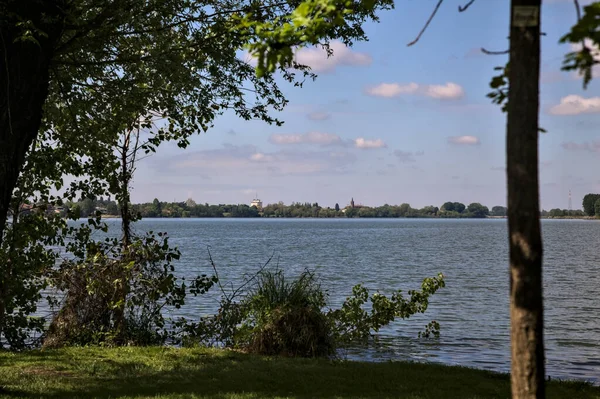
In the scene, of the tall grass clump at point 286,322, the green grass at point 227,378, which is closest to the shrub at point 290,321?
the tall grass clump at point 286,322

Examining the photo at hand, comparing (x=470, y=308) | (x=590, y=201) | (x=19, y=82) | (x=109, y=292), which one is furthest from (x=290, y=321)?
(x=590, y=201)

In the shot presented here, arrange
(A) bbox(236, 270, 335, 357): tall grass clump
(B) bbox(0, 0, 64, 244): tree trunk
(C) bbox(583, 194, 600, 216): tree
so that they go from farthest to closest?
1. (C) bbox(583, 194, 600, 216): tree
2. (A) bbox(236, 270, 335, 357): tall grass clump
3. (B) bbox(0, 0, 64, 244): tree trunk

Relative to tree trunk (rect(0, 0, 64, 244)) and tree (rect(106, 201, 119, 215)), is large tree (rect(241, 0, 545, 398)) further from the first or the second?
tree (rect(106, 201, 119, 215))

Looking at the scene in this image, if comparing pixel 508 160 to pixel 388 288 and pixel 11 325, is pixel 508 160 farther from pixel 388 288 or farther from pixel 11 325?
pixel 388 288

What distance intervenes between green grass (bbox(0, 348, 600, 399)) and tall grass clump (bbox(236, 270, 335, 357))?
1043 mm

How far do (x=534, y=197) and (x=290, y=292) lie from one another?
957cm

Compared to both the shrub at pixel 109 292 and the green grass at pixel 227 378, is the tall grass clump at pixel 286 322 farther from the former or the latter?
the shrub at pixel 109 292

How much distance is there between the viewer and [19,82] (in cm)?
930

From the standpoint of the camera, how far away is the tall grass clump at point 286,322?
43.0ft

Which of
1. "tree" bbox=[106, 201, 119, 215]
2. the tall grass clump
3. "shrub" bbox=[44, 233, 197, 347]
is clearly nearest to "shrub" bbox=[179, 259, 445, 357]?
the tall grass clump

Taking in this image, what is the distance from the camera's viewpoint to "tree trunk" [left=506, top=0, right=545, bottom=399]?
176 inches

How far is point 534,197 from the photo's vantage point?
14.8 feet

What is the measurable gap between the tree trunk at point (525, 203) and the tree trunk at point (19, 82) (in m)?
6.79

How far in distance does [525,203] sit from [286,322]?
30.2 feet
